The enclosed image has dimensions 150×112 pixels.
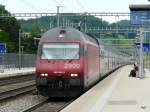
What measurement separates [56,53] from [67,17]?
162ft

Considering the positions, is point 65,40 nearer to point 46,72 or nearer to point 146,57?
point 46,72

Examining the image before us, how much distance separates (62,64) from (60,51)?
694mm

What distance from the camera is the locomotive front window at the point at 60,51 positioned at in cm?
2306

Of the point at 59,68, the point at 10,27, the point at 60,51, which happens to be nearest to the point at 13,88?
Answer: the point at 60,51

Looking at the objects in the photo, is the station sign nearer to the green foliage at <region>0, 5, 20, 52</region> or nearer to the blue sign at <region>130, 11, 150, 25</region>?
the blue sign at <region>130, 11, 150, 25</region>

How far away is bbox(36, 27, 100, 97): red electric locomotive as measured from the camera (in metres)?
22.4

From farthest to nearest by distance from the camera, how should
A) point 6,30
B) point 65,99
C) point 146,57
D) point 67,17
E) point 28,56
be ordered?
point 6,30 < point 146,57 < point 28,56 < point 67,17 < point 65,99

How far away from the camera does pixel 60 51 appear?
76.0 feet

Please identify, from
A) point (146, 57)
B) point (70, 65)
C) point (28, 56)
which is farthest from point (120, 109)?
point (146, 57)

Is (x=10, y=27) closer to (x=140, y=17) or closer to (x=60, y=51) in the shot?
(x=140, y=17)

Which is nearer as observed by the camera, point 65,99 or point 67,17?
point 65,99

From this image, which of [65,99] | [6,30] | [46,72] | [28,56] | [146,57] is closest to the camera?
[46,72]

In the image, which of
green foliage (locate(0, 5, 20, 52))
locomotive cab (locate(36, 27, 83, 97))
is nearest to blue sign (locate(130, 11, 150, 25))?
locomotive cab (locate(36, 27, 83, 97))

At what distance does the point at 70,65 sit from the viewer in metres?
22.7
